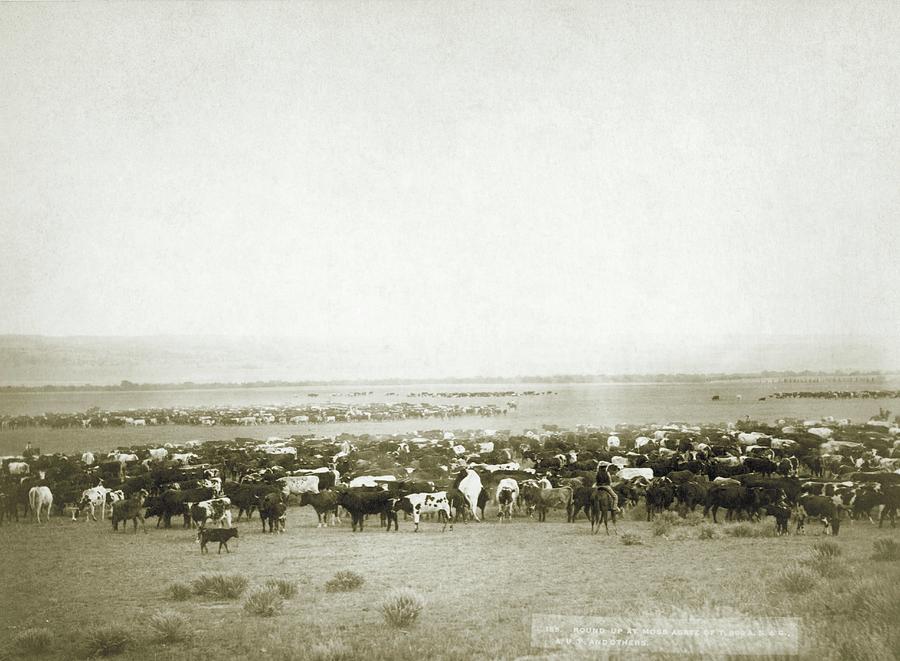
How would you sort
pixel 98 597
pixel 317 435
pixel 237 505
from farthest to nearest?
pixel 317 435, pixel 237 505, pixel 98 597

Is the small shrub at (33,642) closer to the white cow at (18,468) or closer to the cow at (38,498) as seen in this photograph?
the cow at (38,498)

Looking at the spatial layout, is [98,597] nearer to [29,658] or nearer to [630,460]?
[29,658]

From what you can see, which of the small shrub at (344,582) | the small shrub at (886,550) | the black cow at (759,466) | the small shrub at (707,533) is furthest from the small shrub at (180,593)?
the black cow at (759,466)

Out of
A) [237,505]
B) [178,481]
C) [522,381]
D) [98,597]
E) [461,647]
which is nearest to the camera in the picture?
[461,647]

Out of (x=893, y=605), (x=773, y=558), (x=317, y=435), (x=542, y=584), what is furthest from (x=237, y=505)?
(x=317, y=435)

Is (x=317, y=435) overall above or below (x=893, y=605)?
below

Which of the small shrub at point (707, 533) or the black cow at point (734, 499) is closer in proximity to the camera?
the small shrub at point (707, 533)

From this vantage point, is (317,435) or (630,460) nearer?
(630,460)

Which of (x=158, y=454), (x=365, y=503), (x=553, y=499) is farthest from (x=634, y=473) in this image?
(x=158, y=454)

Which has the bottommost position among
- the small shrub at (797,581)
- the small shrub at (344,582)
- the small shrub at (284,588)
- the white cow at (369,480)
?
the white cow at (369,480)
